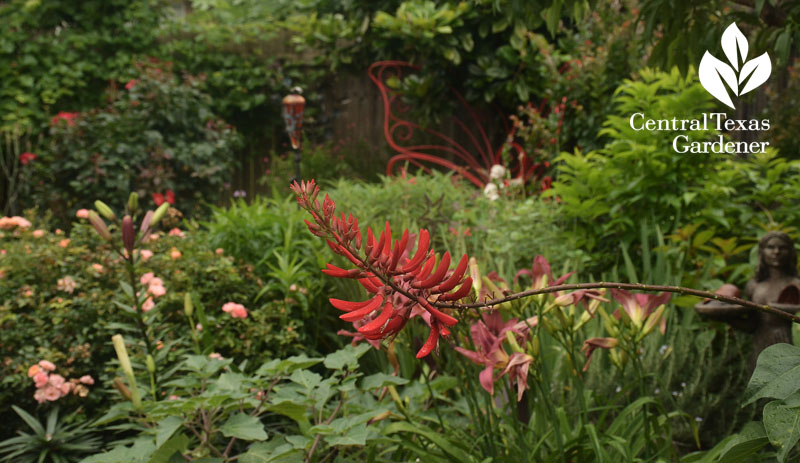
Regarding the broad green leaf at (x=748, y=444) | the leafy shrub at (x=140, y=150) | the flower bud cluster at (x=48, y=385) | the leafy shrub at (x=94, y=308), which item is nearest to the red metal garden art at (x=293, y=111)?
the leafy shrub at (x=94, y=308)

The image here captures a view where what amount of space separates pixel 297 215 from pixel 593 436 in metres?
1.94

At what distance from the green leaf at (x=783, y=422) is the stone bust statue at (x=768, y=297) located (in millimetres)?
895

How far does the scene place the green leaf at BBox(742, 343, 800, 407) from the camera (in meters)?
0.67

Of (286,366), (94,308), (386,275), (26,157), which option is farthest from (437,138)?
(386,275)

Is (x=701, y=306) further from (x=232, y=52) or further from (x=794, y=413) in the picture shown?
(x=232, y=52)

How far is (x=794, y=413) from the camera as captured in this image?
702 mm

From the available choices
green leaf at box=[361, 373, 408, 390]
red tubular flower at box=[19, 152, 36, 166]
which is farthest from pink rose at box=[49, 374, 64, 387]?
red tubular flower at box=[19, 152, 36, 166]

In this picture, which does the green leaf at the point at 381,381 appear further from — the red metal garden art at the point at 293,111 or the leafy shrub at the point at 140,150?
the leafy shrub at the point at 140,150

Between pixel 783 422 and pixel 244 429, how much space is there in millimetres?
975

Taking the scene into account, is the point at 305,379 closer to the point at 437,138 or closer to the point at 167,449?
the point at 167,449

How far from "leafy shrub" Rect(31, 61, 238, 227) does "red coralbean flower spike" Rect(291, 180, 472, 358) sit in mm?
5436

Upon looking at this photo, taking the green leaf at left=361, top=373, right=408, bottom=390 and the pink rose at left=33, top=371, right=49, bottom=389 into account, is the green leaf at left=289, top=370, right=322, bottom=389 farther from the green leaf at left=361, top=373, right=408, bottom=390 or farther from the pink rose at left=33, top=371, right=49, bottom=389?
the pink rose at left=33, top=371, right=49, bottom=389

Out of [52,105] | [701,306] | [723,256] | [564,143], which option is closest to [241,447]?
[701,306]

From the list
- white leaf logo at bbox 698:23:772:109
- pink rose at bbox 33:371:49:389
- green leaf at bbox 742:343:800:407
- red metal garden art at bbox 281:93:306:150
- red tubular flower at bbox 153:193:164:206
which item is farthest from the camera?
red tubular flower at bbox 153:193:164:206
